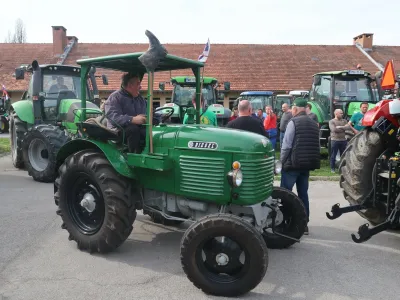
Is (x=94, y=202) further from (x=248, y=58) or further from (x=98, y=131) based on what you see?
(x=248, y=58)

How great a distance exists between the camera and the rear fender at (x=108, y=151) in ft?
13.3

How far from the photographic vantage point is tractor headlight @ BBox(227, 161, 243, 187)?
11.5 ft

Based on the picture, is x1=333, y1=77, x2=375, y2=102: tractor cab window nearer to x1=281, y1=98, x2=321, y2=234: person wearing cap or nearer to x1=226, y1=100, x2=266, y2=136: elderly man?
x1=226, y1=100, x2=266, y2=136: elderly man

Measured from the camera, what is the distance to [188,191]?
3.87m

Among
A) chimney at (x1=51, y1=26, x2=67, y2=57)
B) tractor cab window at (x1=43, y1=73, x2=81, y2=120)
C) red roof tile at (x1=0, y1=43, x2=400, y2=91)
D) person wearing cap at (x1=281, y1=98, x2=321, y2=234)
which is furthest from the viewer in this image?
chimney at (x1=51, y1=26, x2=67, y2=57)

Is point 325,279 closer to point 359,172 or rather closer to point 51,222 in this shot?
point 359,172

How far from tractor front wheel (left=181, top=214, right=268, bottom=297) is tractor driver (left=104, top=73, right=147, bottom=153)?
123cm

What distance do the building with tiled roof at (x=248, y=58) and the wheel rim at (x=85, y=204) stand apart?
58.7 ft

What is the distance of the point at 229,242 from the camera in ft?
11.2

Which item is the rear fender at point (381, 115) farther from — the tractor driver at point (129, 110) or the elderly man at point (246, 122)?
the tractor driver at point (129, 110)

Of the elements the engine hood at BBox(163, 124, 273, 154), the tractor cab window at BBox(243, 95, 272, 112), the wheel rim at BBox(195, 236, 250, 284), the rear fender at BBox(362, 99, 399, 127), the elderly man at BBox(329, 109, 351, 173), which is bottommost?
the wheel rim at BBox(195, 236, 250, 284)

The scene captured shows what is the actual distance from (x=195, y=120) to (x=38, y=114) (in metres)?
5.64

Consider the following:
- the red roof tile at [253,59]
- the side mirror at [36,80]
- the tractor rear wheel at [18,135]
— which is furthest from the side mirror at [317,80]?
the red roof tile at [253,59]

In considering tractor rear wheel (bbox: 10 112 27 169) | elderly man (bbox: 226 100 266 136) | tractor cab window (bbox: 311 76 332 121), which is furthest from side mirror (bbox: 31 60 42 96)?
tractor cab window (bbox: 311 76 332 121)
